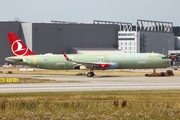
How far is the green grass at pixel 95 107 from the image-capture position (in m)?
24.4

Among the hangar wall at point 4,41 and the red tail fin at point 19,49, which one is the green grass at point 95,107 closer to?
the red tail fin at point 19,49

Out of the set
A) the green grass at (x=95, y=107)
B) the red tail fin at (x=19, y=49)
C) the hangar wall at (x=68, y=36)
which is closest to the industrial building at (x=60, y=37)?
the hangar wall at (x=68, y=36)

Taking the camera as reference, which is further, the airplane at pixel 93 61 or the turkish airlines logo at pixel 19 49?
the turkish airlines logo at pixel 19 49

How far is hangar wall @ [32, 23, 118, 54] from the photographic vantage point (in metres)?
145

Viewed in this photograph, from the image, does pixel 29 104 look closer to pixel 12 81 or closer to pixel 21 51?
pixel 12 81

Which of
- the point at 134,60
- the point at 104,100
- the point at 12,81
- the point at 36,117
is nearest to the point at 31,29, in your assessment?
the point at 134,60

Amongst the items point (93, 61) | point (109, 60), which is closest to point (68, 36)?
point (93, 61)

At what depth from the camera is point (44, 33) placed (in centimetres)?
14612

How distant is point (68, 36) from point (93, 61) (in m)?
70.5

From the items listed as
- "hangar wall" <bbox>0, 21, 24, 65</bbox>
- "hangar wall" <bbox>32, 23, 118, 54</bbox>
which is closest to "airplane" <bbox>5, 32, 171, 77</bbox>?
"hangar wall" <bbox>0, 21, 24, 65</bbox>

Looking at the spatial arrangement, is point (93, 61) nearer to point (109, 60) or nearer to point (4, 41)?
point (109, 60)

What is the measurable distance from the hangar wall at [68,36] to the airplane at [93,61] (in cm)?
5886

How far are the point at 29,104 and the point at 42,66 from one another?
52.1 metres

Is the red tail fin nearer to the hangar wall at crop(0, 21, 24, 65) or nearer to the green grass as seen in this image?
the green grass
